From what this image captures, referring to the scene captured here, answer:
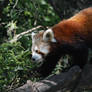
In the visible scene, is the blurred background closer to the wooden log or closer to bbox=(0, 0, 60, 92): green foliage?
bbox=(0, 0, 60, 92): green foliage

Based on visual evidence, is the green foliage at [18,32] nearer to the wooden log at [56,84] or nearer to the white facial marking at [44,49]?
the white facial marking at [44,49]

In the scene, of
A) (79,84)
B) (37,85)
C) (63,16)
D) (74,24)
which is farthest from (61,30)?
(63,16)

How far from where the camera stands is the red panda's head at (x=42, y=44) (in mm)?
4217

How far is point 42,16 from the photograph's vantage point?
5.64 m

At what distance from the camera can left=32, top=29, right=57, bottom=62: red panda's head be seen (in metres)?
4.22

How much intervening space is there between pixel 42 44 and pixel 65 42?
390mm

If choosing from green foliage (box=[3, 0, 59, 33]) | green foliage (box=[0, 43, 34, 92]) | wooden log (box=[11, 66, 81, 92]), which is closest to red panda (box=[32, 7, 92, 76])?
green foliage (box=[0, 43, 34, 92])

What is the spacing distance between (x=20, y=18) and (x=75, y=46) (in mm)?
1820

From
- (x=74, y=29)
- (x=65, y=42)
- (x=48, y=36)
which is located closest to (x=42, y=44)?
(x=48, y=36)

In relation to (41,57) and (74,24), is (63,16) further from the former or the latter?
(41,57)

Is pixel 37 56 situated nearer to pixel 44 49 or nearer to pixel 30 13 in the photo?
pixel 44 49

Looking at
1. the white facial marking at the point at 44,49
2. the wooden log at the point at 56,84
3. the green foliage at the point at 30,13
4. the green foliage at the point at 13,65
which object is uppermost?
the green foliage at the point at 30,13

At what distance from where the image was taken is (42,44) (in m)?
4.35

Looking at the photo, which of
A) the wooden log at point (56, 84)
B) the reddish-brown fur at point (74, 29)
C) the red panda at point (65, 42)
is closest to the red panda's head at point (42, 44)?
the red panda at point (65, 42)
